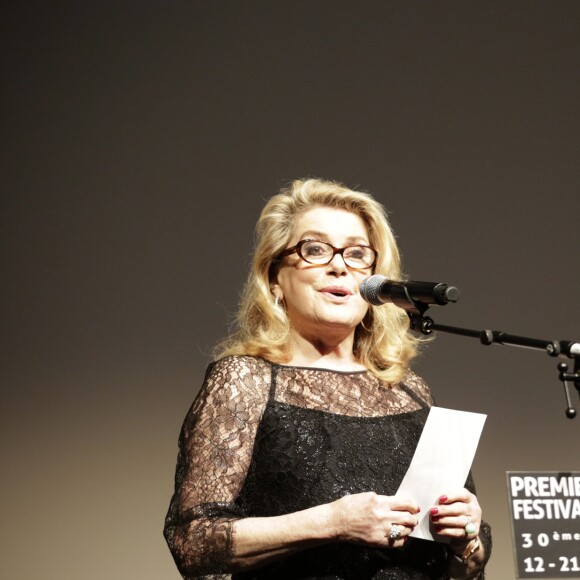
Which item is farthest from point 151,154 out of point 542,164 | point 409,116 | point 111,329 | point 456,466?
point 456,466

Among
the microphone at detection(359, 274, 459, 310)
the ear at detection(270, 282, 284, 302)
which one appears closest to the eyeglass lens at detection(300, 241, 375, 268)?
the ear at detection(270, 282, 284, 302)

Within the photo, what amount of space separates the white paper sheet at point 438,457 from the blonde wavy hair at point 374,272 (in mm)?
426

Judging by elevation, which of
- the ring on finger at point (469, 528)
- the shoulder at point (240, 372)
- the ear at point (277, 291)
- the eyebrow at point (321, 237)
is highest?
the eyebrow at point (321, 237)

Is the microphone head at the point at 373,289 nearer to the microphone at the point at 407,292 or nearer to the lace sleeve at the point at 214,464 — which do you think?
the microphone at the point at 407,292

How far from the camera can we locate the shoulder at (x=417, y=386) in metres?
2.44

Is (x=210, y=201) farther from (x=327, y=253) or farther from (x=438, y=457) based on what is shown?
(x=438, y=457)

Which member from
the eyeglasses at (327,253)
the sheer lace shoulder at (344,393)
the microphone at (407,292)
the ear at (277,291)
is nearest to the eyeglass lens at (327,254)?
the eyeglasses at (327,253)

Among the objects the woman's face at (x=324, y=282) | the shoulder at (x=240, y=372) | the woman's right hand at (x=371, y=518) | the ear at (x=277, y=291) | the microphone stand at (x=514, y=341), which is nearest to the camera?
the microphone stand at (x=514, y=341)

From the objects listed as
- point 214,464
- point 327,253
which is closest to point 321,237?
point 327,253

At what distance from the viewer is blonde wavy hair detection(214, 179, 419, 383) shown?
2.44 metres

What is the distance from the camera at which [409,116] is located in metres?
3.86

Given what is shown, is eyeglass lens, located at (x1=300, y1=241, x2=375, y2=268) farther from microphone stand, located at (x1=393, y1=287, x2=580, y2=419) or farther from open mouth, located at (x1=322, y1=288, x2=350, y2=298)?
microphone stand, located at (x1=393, y1=287, x2=580, y2=419)

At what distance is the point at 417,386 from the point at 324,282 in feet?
1.30

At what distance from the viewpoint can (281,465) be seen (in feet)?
6.90
